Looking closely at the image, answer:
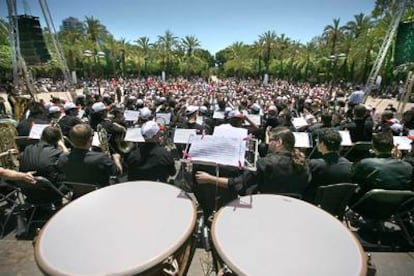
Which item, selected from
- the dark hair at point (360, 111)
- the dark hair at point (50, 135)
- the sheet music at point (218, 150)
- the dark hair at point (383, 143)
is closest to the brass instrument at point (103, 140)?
the dark hair at point (50, 135)

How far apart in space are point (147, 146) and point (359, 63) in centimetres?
4534

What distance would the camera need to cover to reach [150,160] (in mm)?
3887

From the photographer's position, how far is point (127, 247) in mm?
1894

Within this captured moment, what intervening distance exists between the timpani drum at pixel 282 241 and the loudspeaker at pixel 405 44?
12862 millimetres

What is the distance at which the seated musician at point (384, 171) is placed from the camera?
140 inches

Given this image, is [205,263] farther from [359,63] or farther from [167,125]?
[359,63]

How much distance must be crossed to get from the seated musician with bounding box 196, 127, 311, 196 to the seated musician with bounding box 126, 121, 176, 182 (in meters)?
0.88

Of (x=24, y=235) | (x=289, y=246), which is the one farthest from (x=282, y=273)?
(x=24, y=235)

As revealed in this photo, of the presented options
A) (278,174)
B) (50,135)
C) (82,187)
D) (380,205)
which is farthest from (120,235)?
(380,205)

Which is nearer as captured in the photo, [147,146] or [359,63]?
[147,146]

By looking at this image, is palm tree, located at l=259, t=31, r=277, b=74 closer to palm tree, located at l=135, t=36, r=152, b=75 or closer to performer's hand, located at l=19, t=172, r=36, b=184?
palm tree, located at l=135, t=36, r=152, b=75

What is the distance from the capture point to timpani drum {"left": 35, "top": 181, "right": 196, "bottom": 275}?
1.77 meters

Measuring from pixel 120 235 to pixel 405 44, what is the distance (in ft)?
47.4

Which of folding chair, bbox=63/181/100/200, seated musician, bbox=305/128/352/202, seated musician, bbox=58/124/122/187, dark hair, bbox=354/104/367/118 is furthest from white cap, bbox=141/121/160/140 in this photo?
dark hair, bbox=354/104/367/118
